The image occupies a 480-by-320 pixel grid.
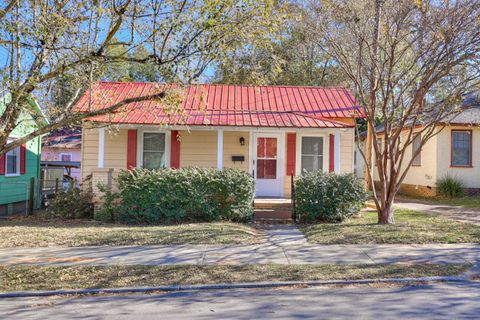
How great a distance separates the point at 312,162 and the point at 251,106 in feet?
9.10

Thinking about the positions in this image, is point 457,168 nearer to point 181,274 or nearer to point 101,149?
point 101,149

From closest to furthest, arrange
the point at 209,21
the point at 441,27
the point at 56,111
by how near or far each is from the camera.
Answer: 1. the point at 209,21
2. the point at 56,111
3. the point at 441,27

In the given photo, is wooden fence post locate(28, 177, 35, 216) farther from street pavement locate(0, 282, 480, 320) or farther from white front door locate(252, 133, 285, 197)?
street pavement locate(0, 282, 480, 320)

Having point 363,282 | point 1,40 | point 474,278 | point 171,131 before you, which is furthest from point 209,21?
point 171,131

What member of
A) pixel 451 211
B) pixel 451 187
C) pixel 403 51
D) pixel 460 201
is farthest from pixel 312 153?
pixel 451 187

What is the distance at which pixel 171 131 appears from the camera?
558 inches

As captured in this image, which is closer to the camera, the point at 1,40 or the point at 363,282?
the point at 363,282

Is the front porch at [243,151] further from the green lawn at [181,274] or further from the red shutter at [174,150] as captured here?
the green lawn at [181,274]

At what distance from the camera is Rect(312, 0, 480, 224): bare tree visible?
30.8 ft

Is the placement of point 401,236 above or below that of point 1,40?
below

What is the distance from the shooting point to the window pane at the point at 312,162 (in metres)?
14.5

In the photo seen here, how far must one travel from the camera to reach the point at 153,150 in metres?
14.3

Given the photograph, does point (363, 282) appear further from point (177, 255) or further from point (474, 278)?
point (177, 255)

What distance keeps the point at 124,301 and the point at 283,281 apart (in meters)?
2.18
